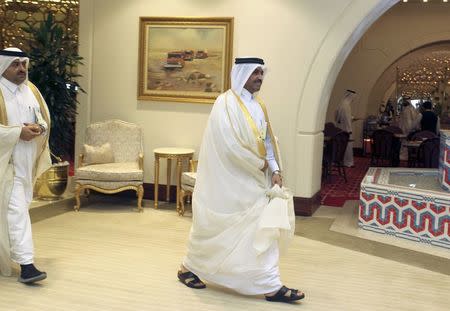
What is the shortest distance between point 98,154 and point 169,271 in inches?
119

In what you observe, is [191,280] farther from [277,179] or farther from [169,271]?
[277,179]

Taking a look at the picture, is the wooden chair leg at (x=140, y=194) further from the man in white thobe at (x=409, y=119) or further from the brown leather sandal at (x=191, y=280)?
the man in white thobe at (x=409, y=119)

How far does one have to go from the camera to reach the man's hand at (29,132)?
4.40m

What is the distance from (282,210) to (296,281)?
90cm

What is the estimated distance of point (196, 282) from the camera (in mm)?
4441

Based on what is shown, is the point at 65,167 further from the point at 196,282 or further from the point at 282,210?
the point at 282,210

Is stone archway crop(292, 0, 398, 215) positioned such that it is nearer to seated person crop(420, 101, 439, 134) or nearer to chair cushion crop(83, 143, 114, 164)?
chair cushion crop(83, 143, 114, 164)

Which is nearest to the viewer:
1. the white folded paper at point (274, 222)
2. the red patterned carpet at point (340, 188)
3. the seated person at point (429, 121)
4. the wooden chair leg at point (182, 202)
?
the white folded paper at point (274, 222)

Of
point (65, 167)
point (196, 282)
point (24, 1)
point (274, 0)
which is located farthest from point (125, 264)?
point (24, 1)

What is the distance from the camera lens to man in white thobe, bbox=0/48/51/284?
4344mm

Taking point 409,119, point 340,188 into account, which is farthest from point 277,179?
point 409,119

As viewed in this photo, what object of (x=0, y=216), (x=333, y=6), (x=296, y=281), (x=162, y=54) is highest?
(x=333, y=6)

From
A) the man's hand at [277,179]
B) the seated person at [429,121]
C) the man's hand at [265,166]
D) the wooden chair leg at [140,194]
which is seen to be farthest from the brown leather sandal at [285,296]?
the seated person at [429,121]

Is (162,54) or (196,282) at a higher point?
(162,54)
